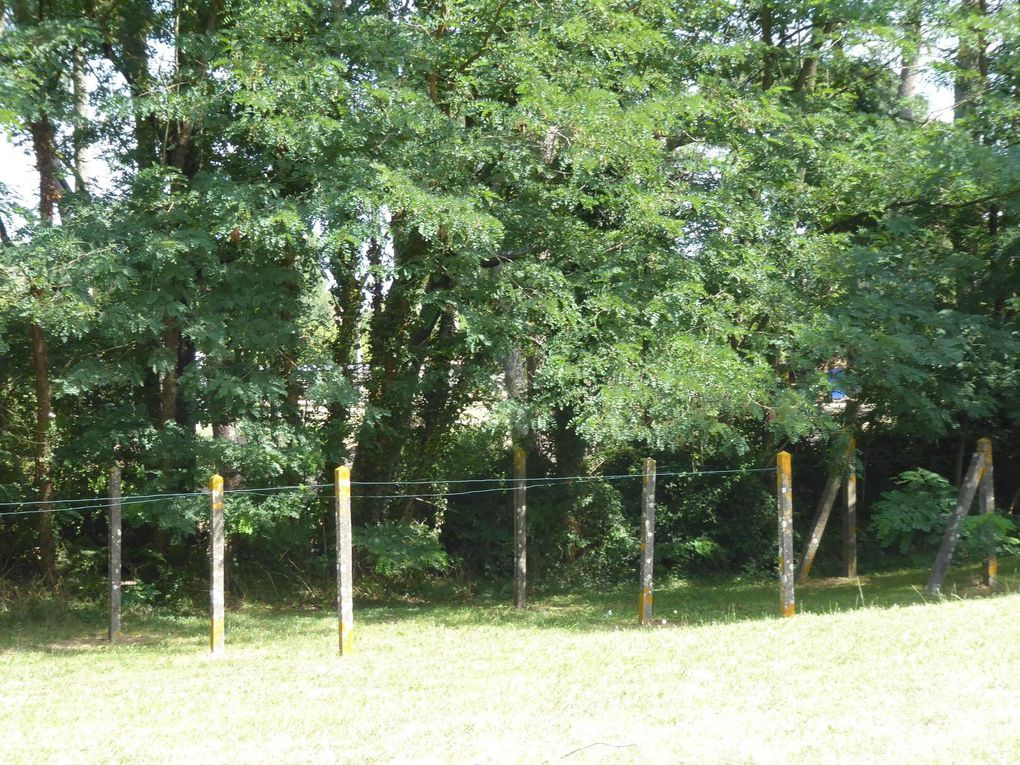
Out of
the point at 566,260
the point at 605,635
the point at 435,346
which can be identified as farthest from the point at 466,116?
the point at 605,635

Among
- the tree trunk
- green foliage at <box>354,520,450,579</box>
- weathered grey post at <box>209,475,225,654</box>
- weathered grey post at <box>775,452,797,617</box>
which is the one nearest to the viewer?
weathered grey post at <box>209,475,225,654</box>

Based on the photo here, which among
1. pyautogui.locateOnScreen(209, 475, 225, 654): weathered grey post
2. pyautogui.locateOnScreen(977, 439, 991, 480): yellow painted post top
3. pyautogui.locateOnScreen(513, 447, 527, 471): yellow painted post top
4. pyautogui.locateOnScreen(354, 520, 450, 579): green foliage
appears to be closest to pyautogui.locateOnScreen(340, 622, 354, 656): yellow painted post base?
pyautogui.locateOnScreen(209, 475, 225, 654): weathered grey post

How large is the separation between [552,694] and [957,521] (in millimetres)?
6145

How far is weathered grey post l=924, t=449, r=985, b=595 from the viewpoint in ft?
36.8

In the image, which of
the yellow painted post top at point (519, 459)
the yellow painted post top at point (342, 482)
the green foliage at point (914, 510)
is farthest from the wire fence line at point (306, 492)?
the yellow painted post top at point (342, 482)

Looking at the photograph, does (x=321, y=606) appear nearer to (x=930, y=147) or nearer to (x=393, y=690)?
(x=393, y=690)

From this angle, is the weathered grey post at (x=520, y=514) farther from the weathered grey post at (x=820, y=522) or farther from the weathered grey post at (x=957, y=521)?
the weathered grey post at (x=957, y=521)

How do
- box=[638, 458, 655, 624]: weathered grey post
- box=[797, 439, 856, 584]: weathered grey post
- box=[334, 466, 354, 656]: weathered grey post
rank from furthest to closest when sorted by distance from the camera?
box=[797, 439, 856, 584]: weathered grey post
box=[638, 458, 655, 624]: weathered grey post
box=[334, 466, 354, 656]: weathered grey post

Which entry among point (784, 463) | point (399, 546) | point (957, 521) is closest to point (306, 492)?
point (399, 546)

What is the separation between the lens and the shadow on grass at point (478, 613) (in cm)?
1134

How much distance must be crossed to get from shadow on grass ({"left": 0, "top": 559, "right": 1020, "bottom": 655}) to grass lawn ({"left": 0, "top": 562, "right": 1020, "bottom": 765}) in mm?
175

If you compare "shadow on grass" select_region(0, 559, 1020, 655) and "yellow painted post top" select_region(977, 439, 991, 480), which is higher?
"yellow painted post top" select_region(977, 439, 991, 480)

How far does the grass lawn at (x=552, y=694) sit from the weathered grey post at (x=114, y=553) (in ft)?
0.98

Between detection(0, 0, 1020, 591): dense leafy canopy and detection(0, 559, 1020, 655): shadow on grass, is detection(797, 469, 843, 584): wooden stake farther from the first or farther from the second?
detection(0, 0, 1020, 591): dense leafy canopy
